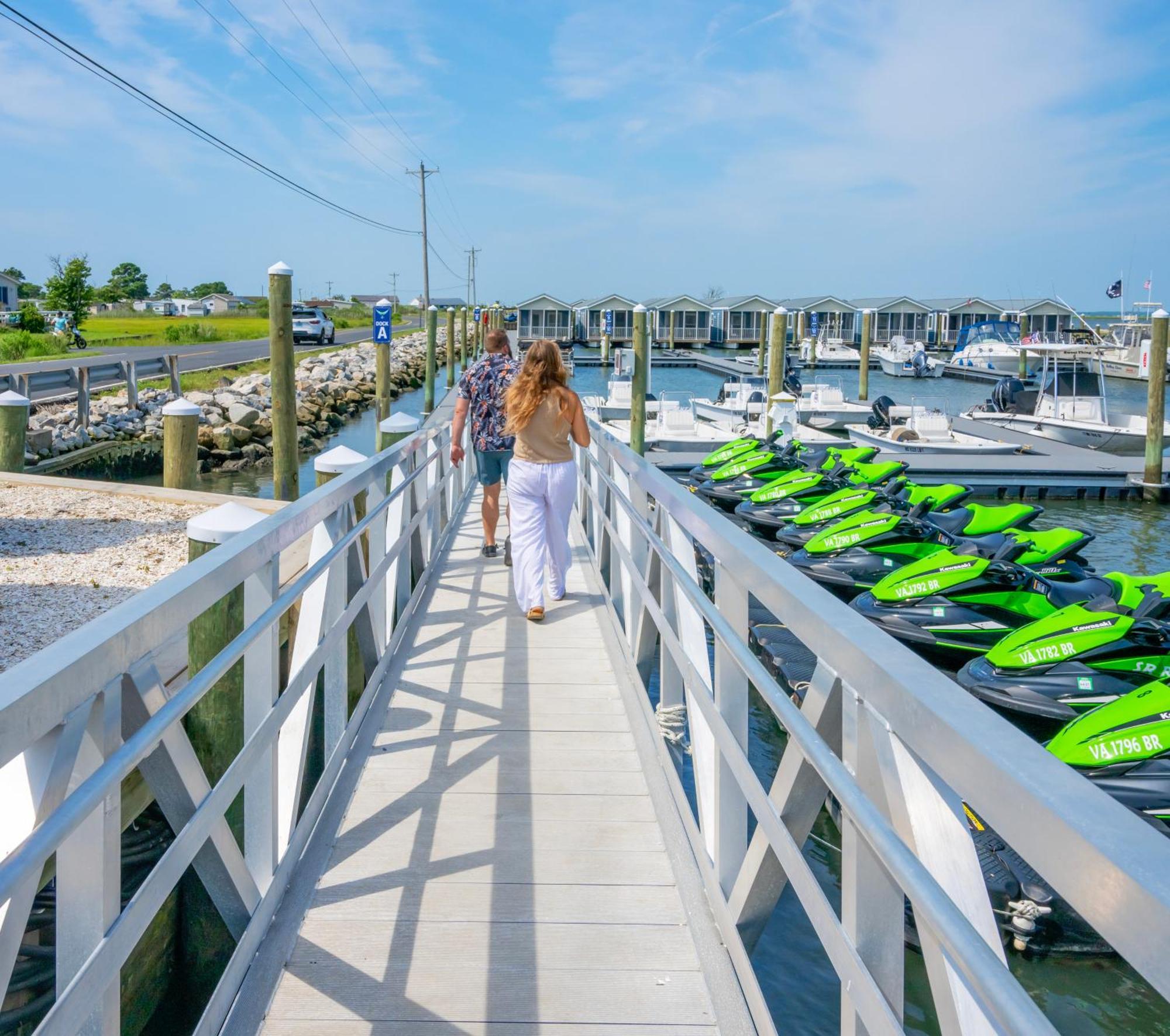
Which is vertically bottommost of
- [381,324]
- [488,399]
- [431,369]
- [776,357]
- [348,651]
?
[348,651]

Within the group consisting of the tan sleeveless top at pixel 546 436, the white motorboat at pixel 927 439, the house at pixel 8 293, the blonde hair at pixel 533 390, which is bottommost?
the white motorboat at pixel 927 439

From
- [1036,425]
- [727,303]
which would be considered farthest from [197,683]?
[727,303]

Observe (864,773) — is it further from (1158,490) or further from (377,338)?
(1158,490)

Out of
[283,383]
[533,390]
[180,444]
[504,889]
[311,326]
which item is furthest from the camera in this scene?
[311,326]

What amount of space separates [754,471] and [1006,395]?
49.2 ft

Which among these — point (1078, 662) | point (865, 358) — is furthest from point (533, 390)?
point (865, 358)

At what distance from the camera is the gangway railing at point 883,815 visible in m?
1.11

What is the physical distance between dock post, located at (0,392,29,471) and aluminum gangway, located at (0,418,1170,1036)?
9.52 metres

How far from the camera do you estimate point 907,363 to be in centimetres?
5656

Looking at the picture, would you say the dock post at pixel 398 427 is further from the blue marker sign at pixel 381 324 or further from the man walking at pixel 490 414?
the blue marker sign at pixel 381 324

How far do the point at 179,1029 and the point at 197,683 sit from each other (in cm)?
257

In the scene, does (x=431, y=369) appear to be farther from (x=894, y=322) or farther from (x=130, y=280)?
(x=130, y=280)

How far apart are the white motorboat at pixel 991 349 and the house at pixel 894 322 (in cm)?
2076

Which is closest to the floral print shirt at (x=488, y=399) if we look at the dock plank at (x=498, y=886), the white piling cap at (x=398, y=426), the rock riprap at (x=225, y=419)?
the white piling cap at (x=398, y=426)
